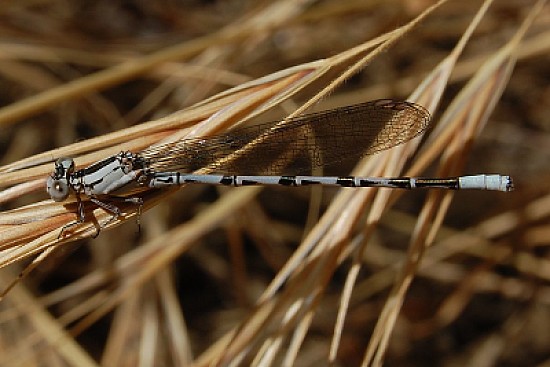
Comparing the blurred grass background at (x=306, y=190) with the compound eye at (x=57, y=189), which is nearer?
the compound eye at (x=57, y=189)

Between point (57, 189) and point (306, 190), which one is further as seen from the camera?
point (306, 190)

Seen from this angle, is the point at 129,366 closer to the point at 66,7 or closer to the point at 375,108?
the point at 375,108

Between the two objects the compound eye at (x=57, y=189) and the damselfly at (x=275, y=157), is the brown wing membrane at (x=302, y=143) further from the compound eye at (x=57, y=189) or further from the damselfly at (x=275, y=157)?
the compound eye at (x=57, y=189)

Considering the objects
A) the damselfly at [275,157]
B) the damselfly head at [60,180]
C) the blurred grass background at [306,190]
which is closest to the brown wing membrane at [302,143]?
the damselfly at [275,157]

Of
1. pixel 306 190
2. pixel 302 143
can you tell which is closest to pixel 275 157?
pixel 302 143

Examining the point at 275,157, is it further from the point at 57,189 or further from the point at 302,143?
the point at 57,189

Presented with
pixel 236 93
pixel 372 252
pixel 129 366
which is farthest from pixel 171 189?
pixel 372 252
